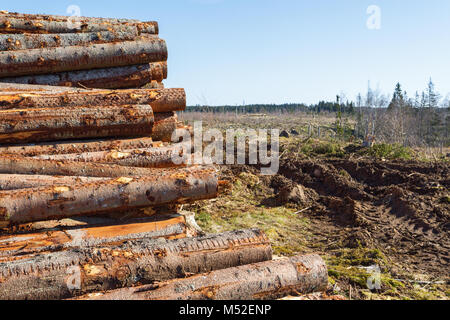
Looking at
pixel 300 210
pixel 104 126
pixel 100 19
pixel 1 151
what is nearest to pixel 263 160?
pixel 300 210

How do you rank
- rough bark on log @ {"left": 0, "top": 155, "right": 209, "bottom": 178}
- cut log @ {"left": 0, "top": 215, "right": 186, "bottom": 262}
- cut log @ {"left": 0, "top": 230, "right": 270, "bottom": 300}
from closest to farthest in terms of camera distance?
cut log @ {"left": 0, "top": 230, "right": 270, "bottom": 300} < cut log @ {"left": 0, "top": 215, "right": 186, "bottom": 262} < rough bark on log @ {"left": 0, "top": 155, "right": 209, "bottom": 178}

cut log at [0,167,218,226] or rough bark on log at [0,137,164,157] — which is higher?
rough bark on log at [0,137,164,157]

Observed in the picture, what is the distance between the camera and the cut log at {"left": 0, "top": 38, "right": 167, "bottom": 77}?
16.9 feet

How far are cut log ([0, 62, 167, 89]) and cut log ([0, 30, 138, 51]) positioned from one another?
0.49 m

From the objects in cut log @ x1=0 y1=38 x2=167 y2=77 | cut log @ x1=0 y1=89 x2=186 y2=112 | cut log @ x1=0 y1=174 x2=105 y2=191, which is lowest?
cut log @ x1=0 y1=174 x2=105 y2=191

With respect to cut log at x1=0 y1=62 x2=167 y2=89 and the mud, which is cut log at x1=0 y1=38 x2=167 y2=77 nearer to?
cut log at x1=0 y1=62 x2=167 y2=89

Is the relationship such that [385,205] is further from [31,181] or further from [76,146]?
[31,181]

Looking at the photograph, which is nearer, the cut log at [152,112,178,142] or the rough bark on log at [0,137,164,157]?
the rough bark on log at [0,137,164,157]

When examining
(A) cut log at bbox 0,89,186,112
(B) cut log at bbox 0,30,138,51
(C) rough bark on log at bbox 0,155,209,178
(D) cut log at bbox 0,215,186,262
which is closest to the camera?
(D) cut log at bbox 0,215,186,262

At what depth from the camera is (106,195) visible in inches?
137

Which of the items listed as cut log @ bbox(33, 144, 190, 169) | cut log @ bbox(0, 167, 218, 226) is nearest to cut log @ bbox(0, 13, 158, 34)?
cut log @ bbox(33, 144, 190, 169)

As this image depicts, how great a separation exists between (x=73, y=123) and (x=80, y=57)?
159 centimetres

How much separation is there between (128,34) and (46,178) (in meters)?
3.37
